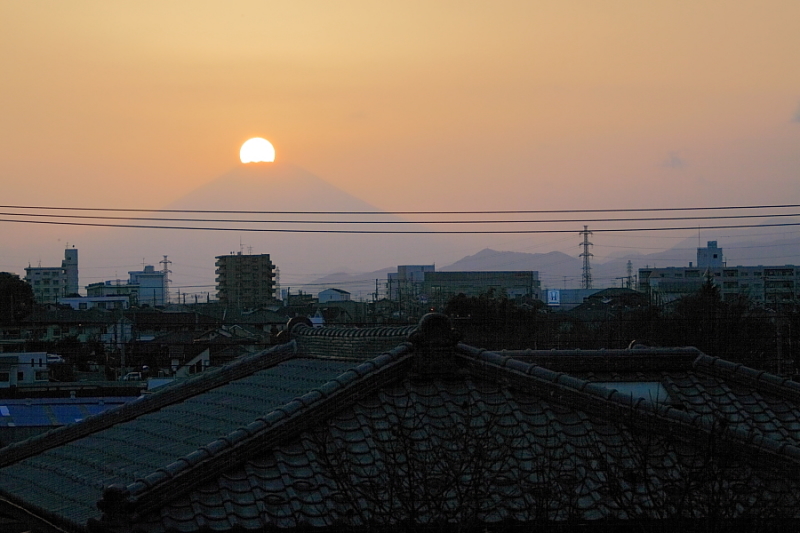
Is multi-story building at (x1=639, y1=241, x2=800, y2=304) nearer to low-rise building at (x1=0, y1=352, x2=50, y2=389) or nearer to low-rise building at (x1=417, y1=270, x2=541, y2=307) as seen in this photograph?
low-rise building at (x1=417, y1=270, x2=541, y2=307)

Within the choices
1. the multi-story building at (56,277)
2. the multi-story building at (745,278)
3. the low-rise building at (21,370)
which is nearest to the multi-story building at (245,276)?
the multi-story building at (56,277)

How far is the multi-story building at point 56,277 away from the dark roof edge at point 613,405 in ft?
406

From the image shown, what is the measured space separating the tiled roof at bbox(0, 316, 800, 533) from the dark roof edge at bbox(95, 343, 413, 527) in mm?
12

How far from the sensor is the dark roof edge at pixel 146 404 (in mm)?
12406

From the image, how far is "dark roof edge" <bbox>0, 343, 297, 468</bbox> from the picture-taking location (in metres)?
12.4

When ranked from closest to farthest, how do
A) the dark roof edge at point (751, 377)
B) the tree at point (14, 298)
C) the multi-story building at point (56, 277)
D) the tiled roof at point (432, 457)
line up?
the tiled roof at point (432, 457) → the dark roof edge at point (751, 377) → the tree at point (14, 298) → the multi-story building at point (56, 277)

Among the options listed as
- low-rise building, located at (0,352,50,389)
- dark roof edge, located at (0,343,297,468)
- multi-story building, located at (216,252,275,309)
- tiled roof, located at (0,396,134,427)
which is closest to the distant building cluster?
multi-story building, located at (216,252,275,309)

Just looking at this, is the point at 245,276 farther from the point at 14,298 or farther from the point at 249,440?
the point at 249,440

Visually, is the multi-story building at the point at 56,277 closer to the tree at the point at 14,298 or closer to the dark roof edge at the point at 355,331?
the tree at the point at 14,298

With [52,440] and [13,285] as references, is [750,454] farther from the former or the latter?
[13,285]

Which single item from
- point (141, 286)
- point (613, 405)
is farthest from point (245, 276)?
point (613, 405)

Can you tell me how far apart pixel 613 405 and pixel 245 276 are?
328ft

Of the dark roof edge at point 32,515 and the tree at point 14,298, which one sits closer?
the dark roof edge at point 32,515

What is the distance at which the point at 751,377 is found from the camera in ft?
38.5
